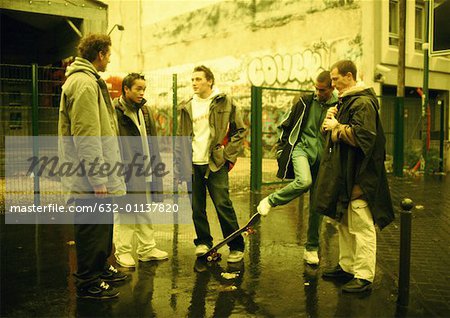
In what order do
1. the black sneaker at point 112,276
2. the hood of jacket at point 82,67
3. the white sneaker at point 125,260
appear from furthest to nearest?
the white sneaker at point 125,260
the black sneaker at point 112,276
the hood of jacket at point 82,67

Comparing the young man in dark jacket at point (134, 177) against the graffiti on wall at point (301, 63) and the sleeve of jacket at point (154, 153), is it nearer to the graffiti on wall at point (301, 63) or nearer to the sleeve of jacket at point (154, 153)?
the sleeve of jacket at point (154, 153)

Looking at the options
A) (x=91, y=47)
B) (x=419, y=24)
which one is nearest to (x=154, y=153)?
(x=91, y=47)

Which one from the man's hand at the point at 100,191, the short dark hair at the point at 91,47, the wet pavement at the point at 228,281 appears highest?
the short dark hair at the point at 91,47

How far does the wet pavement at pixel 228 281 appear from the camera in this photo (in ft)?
13.6

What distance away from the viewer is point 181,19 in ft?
74.3

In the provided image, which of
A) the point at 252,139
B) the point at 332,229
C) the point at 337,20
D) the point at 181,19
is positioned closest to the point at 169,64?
the point at 181,19

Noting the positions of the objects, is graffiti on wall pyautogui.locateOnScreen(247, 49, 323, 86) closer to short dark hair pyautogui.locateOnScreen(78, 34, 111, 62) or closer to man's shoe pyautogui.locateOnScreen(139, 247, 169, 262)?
man's shoe pyautogui.locateOnScreen(139, 247, 169, 262)

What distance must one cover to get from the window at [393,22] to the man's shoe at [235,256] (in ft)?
43.7

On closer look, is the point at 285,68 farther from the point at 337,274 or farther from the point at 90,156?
the point at 90,156

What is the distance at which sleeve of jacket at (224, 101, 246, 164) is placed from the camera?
5.41 m

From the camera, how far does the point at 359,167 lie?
451 centimetres

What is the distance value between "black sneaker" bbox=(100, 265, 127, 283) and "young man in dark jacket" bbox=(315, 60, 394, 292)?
6.71 feet

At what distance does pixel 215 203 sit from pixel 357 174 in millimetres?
1697

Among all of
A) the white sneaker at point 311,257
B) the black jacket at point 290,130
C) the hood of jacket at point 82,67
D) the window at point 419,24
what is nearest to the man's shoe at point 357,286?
the white sneaker at point 311,257
